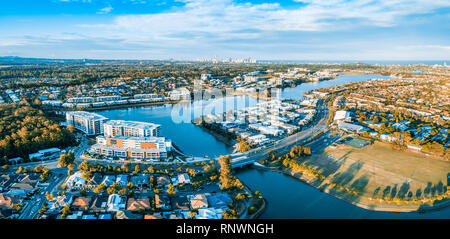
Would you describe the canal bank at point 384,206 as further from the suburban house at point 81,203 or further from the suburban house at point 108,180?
the suburban house at point 81,203

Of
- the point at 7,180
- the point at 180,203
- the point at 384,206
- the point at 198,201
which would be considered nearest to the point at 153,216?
the point at 180,203

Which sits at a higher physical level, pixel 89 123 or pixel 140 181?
pixel 89 123

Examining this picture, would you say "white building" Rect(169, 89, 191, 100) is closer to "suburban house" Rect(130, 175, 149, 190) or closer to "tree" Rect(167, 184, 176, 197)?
"suburban house" Rect(130, 175, 149, 190)

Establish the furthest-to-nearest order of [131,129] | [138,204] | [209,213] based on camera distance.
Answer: [131,129] → [138,204] → [209,213]

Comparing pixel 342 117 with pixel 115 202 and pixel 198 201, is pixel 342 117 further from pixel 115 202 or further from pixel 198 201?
pixel 115 202

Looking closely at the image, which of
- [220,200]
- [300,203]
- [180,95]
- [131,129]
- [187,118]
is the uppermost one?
[180,95]

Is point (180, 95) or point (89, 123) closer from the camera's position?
point (89, 123)

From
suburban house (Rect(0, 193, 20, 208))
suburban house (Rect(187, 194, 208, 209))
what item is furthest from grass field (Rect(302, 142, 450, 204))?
suburban house (Rect(0, 193, 20, 208))
